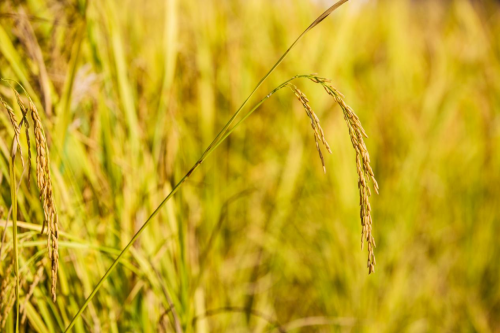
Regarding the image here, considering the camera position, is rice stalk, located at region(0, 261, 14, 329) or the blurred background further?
the blurred background

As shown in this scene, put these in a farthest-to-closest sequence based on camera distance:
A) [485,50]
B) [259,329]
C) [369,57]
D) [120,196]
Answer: [369,57] → [485,50] → [259,329] → [120,196]

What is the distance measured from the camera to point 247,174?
143 cm

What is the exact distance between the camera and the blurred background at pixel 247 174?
30.0 inches

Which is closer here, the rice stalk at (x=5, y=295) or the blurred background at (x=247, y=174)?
the rice stalk at (x=5, y=295)

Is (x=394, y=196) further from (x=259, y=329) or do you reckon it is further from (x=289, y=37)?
(x=289, y=37)

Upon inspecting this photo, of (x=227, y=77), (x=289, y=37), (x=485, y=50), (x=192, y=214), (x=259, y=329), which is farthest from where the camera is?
(x=485, y=50)

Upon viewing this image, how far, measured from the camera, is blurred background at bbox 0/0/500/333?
76 centimetres

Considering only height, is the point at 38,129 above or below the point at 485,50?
below

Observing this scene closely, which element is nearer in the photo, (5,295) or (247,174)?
(5,295)

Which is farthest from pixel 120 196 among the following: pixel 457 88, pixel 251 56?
pixel 457 88

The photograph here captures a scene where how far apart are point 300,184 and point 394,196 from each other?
1.01ft

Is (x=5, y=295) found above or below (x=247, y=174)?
below

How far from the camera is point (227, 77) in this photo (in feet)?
5.12

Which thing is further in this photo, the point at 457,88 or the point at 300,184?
the point at 457,88
